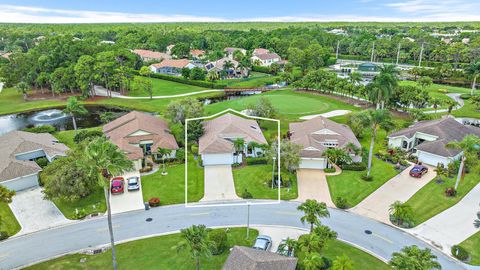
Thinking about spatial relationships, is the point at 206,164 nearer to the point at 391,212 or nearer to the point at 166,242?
the point at 166,242

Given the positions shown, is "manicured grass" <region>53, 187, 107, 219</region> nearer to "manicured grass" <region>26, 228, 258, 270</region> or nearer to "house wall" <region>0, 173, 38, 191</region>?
"house wall" <region>0, 173, 38, 191</region>

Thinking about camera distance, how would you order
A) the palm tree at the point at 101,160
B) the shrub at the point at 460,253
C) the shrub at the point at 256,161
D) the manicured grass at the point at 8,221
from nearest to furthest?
1. the palm tree at the point at 101,160
2. the shrub at the point at 460,253
3. the manicured grass at the point at 8,221
4. the shrub at the point at 256,161

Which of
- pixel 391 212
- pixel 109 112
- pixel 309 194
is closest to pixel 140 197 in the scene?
pixel 309 194

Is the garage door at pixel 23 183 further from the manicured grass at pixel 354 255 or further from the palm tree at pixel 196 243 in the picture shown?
the manicured grass at pixel 354 255

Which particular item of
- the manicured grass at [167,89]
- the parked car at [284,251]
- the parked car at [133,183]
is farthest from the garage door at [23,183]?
the manicured grass at [167,89]

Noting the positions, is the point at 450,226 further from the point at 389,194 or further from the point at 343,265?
the point at 343,265
